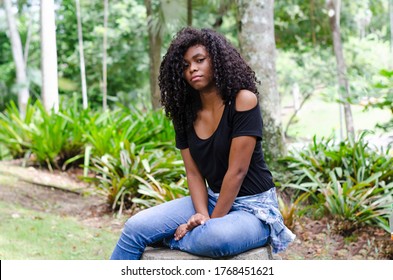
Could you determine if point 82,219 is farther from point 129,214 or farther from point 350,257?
point 350,257

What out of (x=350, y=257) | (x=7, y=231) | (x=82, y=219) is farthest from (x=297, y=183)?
(x=7, y=231)

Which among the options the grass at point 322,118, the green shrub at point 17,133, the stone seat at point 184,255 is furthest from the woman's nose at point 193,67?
the grass at point 322,118

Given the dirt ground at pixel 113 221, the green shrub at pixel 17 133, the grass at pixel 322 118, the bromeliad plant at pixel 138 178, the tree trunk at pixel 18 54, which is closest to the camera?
the dirt ground at pixel 113 221

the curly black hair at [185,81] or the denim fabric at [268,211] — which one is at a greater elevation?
the curly black hair at [185,81]

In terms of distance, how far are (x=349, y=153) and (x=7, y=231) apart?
2.59 m

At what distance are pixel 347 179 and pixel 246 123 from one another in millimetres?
2298

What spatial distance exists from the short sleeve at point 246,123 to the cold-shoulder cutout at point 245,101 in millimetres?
14

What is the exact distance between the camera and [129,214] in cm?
436

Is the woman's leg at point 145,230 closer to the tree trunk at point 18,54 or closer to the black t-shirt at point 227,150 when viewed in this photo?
the black t-shirt at point 227,150

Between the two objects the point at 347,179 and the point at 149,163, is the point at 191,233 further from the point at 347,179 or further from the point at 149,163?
the point at 149,163

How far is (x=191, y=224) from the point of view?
2.14 meters

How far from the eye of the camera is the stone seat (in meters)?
2.13

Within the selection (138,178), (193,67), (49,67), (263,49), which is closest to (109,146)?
(138,178)

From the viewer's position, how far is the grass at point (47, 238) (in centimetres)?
347
